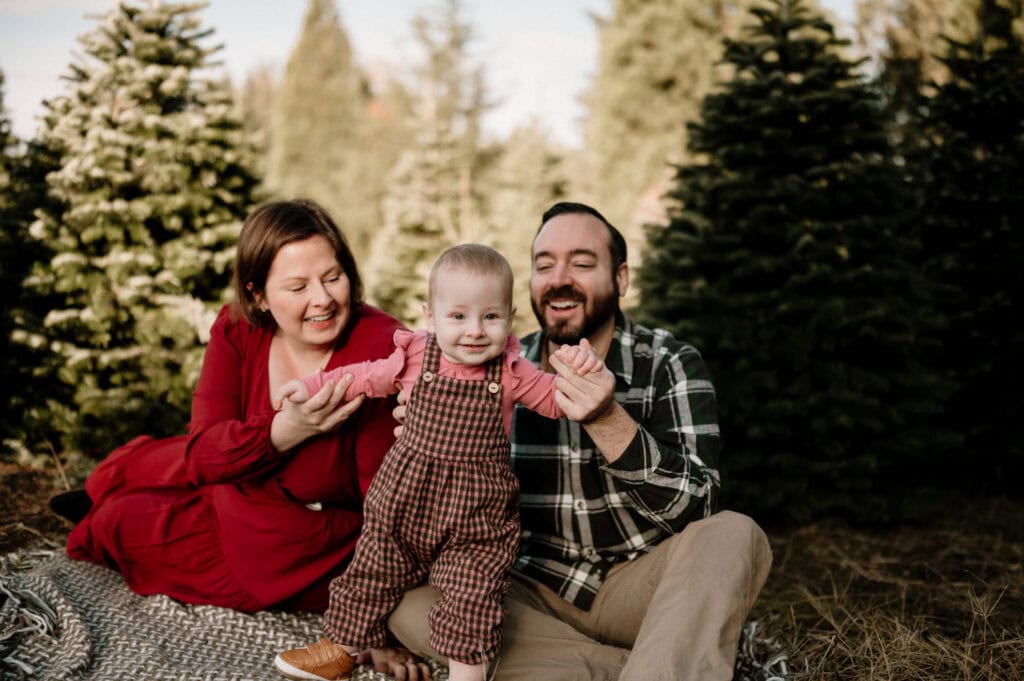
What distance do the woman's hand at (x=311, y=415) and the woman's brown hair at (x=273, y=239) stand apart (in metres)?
0.50

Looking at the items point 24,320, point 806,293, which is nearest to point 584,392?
point 806,293

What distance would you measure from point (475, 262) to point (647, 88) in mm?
9378

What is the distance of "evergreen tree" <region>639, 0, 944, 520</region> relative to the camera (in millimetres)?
4098

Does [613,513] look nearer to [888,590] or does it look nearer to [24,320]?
[888,590]

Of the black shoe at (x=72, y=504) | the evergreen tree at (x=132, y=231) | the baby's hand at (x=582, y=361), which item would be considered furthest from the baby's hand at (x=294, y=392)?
the evergreen tree at (x=132, y=231)

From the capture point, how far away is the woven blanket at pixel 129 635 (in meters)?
2.37

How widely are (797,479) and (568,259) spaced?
2213 mm

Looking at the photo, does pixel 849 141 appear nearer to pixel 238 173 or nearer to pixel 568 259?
pixel 568 259

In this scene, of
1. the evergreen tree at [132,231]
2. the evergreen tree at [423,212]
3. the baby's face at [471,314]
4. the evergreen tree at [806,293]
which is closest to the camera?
the baby's face at [471,314]

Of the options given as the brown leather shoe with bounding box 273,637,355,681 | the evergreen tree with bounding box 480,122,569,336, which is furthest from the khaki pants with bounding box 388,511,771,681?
the evergreen tree with bounding box 480,122,569,336

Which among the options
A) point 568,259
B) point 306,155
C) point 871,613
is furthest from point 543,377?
point 306,155

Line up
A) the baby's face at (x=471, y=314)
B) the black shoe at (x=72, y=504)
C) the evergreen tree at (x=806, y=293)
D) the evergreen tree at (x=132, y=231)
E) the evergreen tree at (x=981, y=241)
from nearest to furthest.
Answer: the baby's face at (x=471, y=314) < the black shoe at (x=72, y=504) < the evergreen tree at (x=806, y=293) < the evergreen tree at (x=981, y=241) < the evergreen tree at (x=132, y=231)

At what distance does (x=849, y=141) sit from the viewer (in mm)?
4180

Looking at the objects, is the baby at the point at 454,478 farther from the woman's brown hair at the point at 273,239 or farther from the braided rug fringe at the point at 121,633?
the woman's brown hair at the point at 273,239
